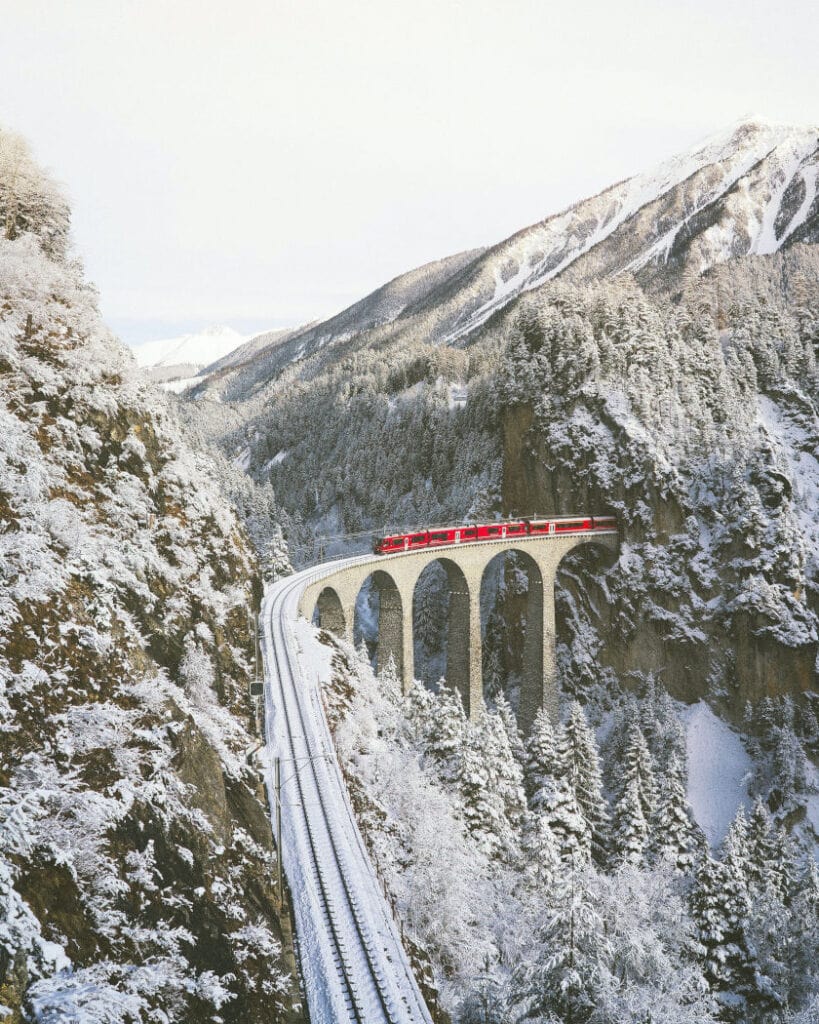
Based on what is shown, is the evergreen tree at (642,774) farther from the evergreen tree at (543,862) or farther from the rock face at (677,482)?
the rock face at (677,482)

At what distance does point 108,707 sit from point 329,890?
9.62 meters

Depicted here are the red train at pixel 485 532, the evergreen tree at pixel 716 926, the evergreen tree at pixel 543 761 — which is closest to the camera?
the evergreen tree at pixel 716 926

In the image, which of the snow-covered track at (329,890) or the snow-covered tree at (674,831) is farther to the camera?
the snow-covered tree at (674,831)

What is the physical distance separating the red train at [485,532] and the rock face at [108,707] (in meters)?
24.6

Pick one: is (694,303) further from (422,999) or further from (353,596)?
(422,999)

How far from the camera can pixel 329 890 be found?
66.9 feet

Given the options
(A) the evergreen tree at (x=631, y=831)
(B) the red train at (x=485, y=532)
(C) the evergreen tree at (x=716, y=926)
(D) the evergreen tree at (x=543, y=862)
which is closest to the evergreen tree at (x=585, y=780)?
(A) the evergreen tree at (x=631, y=831)

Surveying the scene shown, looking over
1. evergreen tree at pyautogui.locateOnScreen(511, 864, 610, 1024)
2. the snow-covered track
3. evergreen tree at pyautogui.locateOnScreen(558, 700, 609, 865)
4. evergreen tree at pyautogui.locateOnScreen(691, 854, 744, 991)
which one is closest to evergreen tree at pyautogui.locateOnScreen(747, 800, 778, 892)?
evergreen tree at pyautogui.locateOnScreen(691, 854, 744, 991)

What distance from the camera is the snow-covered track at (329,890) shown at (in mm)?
16594

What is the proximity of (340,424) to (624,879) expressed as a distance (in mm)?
123102

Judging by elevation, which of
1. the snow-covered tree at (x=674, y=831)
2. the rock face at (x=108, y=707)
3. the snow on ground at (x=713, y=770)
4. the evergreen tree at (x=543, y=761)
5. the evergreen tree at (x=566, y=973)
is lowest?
the snow on ground at (x=713, y=770)

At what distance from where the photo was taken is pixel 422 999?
661 inches

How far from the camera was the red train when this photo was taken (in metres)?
53.9

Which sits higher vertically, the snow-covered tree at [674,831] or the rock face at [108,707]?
the rock face at [108,707]
